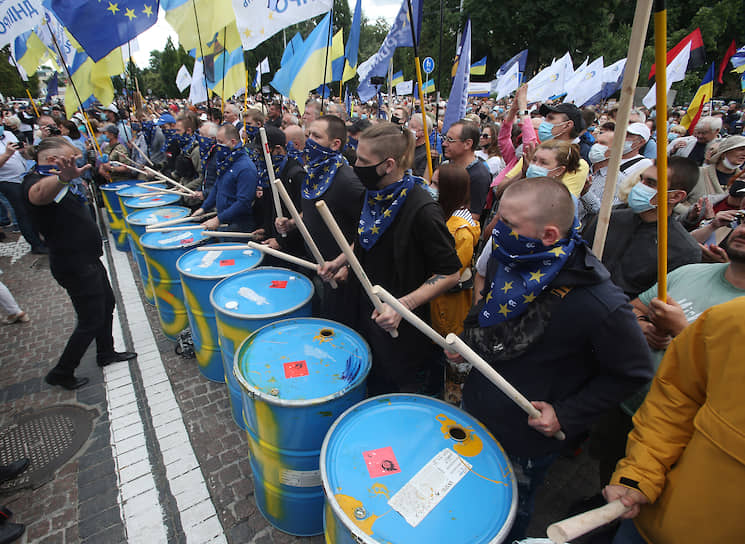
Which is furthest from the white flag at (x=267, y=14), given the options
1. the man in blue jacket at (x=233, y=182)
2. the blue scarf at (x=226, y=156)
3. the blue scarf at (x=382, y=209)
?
the blue scarf at (x=382, y=209)

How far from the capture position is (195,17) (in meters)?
5.33

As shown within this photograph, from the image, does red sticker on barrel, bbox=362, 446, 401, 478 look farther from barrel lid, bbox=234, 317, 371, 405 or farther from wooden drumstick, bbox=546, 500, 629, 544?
wooden drumstick, bbox=546, 500, 629, 544

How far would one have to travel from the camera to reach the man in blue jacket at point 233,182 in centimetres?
435

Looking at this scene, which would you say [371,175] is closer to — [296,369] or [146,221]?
[296,369]

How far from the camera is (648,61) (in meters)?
24.2

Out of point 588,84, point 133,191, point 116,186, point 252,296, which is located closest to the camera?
point 252,296

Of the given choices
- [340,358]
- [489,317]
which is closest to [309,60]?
[340,358]

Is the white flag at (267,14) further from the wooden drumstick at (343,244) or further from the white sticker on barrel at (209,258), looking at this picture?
the wooden drumstick at (343,244)

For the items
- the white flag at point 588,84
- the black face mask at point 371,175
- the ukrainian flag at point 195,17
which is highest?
the ukrainian flag at point 195,17

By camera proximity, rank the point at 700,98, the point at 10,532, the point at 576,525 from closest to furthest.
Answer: the point at 576,525, the point at 10,532, the point at 700,98

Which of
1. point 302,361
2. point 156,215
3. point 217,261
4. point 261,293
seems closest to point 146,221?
point 156,215

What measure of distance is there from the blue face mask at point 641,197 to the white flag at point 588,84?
30.3ft

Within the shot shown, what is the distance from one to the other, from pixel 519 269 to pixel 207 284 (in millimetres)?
2773

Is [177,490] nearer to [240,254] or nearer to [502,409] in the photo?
[240,254]
